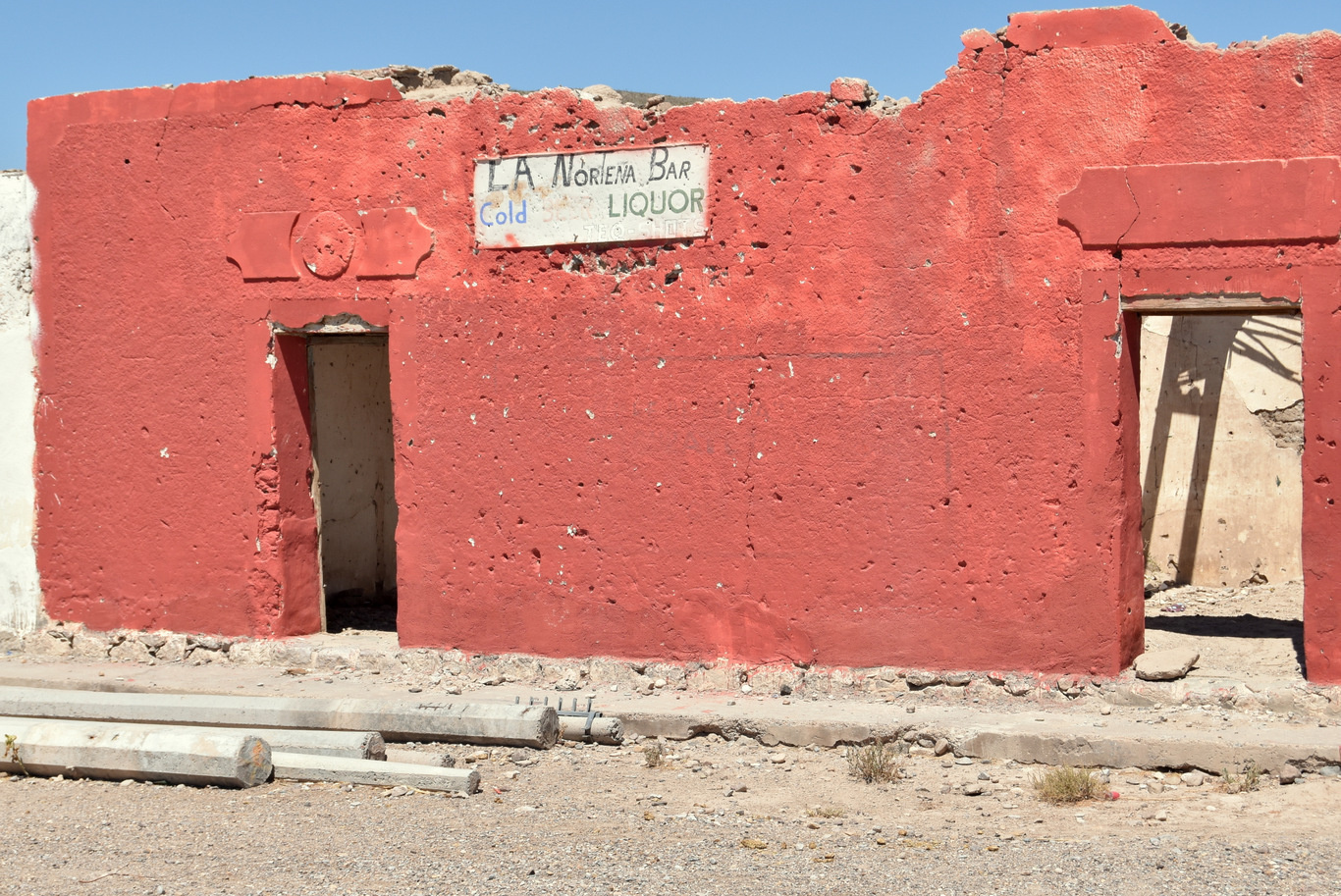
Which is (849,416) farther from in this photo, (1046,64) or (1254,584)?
(1254,584)

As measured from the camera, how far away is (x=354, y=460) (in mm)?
9484

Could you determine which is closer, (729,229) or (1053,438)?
(1053,438)

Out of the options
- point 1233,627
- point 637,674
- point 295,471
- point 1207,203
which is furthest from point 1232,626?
point 295,471

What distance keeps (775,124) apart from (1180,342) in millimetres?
4898

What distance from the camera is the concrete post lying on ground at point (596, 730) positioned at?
236 inches

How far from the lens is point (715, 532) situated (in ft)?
21.5

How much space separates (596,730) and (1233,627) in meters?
3.52

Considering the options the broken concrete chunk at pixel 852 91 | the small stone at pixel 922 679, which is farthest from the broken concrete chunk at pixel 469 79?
the small stone at pixel 922 679

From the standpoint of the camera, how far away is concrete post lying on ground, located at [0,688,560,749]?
5.91 metres

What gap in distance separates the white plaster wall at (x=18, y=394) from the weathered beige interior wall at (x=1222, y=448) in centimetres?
754

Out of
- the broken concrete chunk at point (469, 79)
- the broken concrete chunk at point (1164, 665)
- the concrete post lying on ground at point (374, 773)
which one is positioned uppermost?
the broken concrete chunk at point (469, 79)

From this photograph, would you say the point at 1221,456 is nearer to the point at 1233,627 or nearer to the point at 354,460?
the point at 1233,627

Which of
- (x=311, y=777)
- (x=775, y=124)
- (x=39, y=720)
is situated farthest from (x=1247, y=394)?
(x=39, y=720)

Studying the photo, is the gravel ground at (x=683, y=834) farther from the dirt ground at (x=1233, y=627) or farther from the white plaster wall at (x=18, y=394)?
the white plaster wall at (x=18, y=394)
